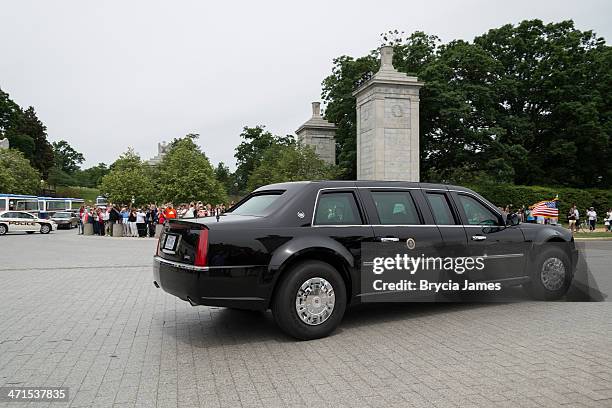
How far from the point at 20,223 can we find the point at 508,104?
3861cm

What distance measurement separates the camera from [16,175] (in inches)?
2510

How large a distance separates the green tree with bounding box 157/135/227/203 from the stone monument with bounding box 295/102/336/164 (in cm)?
1127

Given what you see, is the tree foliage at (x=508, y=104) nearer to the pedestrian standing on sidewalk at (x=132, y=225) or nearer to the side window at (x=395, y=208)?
the pedestrian standing on sidewalk at (x=132, y=225)

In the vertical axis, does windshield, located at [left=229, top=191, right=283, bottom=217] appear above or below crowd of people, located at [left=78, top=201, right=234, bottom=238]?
above

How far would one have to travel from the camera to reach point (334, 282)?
577cm

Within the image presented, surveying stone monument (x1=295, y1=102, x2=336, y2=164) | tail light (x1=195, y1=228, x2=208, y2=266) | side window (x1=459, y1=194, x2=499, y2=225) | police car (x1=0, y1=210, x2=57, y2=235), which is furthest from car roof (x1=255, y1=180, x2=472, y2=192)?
stone monument (x1=295, y1=102, x2=336, y2=164)

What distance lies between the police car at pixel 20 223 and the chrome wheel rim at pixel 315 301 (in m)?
33.7

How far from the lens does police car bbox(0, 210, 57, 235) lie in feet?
109

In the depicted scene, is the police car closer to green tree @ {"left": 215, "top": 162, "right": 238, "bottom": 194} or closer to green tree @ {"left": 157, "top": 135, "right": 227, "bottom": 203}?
green tree @ {"left": 157, "top": 135, "right": 227, "bottom": 203}

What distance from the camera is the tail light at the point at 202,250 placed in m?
5.29

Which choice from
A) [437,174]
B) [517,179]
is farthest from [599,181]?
[437,174]

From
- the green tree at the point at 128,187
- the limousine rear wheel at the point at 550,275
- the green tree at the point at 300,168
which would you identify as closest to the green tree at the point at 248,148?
the green tree at the point at 128,187

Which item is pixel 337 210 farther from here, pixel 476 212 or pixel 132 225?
pixel 132 225

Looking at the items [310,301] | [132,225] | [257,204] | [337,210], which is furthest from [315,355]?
[132,225]
